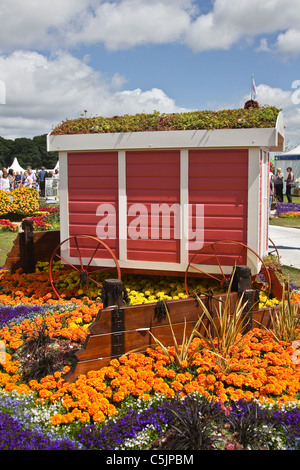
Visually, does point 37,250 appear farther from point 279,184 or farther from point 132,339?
point 279,184

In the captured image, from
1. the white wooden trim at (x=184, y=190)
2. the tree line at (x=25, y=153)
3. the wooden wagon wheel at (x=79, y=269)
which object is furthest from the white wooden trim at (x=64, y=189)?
the tree line at (x=25, y=153)

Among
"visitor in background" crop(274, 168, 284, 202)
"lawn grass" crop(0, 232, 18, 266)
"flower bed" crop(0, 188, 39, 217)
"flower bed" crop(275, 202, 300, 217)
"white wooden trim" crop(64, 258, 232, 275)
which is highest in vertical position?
"visitor in background" crop(274, 168, 284, 202)

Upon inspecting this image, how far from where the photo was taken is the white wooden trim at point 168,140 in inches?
187

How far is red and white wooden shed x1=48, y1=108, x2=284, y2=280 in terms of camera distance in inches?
193

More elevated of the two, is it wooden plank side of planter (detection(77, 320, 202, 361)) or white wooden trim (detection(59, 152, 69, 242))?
white wooden trim (detection(59, 152, 69, 242))

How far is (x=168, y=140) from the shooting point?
5051 millimetres

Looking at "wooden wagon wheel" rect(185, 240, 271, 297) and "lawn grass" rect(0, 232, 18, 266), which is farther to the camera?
"lawn grass" rect(0, 232, 18, 266)

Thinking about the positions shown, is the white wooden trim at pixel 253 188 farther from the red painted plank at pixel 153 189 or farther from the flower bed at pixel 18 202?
the flower bed at pixel 18 202

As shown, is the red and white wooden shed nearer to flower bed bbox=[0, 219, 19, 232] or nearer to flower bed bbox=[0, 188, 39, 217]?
flower bed bbox=[0, 219, 19, 232]

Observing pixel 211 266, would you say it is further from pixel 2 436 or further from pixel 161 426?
pixel 2 436

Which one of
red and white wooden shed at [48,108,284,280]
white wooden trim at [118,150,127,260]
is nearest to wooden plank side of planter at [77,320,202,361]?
red and white wooden shed at [48,108,284,280]

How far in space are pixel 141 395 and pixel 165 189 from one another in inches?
102

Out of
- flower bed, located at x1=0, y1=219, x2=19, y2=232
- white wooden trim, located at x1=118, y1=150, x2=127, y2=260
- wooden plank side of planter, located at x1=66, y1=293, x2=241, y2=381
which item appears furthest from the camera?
flower bed, located at x1=0, y1=219, x2=19, y2=232

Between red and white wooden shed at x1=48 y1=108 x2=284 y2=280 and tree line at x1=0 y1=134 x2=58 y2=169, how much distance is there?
85.6 meters
